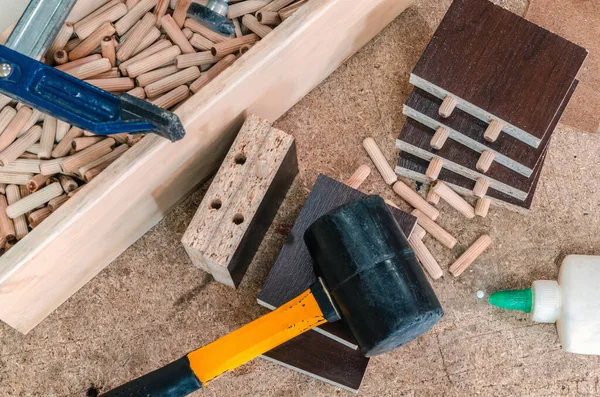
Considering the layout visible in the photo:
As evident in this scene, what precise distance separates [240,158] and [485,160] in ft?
1.20

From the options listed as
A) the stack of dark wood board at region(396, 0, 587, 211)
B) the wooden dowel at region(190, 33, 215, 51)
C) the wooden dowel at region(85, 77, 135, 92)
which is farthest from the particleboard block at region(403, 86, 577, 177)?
the wooden dowel at region(85, 77, 135, 92)

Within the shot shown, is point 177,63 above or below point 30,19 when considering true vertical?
below

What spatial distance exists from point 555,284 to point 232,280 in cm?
48

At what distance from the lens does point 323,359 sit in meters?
0.97

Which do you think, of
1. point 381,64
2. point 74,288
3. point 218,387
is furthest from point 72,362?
point 381,64

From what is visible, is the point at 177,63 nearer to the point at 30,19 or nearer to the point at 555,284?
the point at 30,19

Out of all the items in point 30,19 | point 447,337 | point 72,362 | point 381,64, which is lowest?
point 447,337

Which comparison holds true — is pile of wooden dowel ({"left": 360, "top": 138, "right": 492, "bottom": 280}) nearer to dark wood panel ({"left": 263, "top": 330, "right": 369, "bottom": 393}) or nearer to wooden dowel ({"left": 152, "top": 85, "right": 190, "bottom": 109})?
dark wood panel ({"left": 263, "top": 330, "right": 369, "bottom": 393})

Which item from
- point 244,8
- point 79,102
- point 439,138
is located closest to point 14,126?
point 79,102

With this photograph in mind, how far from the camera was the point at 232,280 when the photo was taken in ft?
3.22

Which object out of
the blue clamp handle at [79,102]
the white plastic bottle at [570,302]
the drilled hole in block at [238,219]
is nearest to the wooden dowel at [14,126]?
the blue clamp handle at [79,102]

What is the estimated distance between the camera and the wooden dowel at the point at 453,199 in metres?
1.06

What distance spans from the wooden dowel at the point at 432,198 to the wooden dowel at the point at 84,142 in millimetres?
508

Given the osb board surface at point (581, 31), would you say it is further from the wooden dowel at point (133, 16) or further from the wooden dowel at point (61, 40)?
the wooden dowel at point (61, 40)
